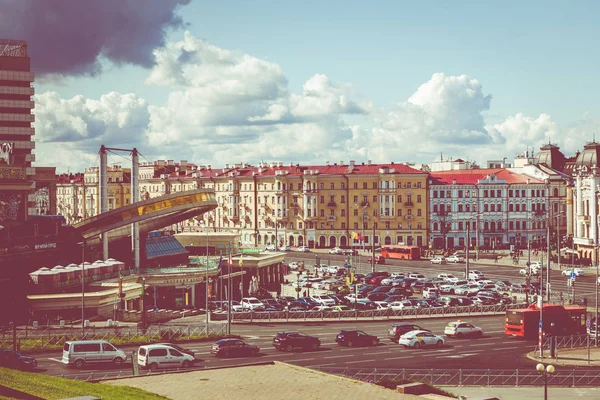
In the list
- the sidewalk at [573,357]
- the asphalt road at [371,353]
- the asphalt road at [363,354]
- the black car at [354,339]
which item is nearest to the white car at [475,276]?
the asphalt road at [371,353]

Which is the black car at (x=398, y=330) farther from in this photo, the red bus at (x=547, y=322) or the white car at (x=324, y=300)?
the white car at (x=324, y=300)

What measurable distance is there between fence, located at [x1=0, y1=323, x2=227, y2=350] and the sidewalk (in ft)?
74.5

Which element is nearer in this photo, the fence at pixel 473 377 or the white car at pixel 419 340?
the fence at pixel 473 377

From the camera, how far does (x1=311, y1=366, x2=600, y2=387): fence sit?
50.4m

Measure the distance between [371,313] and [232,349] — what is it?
23843 mm

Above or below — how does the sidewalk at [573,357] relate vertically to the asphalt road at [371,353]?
below

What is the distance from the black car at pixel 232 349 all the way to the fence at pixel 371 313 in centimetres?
1759

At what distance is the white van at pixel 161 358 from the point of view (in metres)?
52.4

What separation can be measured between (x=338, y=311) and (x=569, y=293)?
3189 centimetres

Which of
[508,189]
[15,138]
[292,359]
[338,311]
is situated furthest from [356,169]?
[292,359]

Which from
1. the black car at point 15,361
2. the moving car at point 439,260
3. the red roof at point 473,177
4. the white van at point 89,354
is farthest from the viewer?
the red roof at point 473,177

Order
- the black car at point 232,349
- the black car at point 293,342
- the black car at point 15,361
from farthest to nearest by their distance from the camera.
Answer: the black car at point 293,342 < the black car at point 232,349 < the black car at point 15,361

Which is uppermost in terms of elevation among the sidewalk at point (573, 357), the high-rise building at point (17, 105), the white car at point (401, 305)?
the high-rise building at point (17, 105)

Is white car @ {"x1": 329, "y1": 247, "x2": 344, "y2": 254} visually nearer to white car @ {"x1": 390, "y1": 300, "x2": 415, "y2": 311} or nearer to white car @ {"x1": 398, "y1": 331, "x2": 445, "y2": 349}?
white car @ {"x1": 390, "y1": 300, "x2": 415, "y2": 311}
